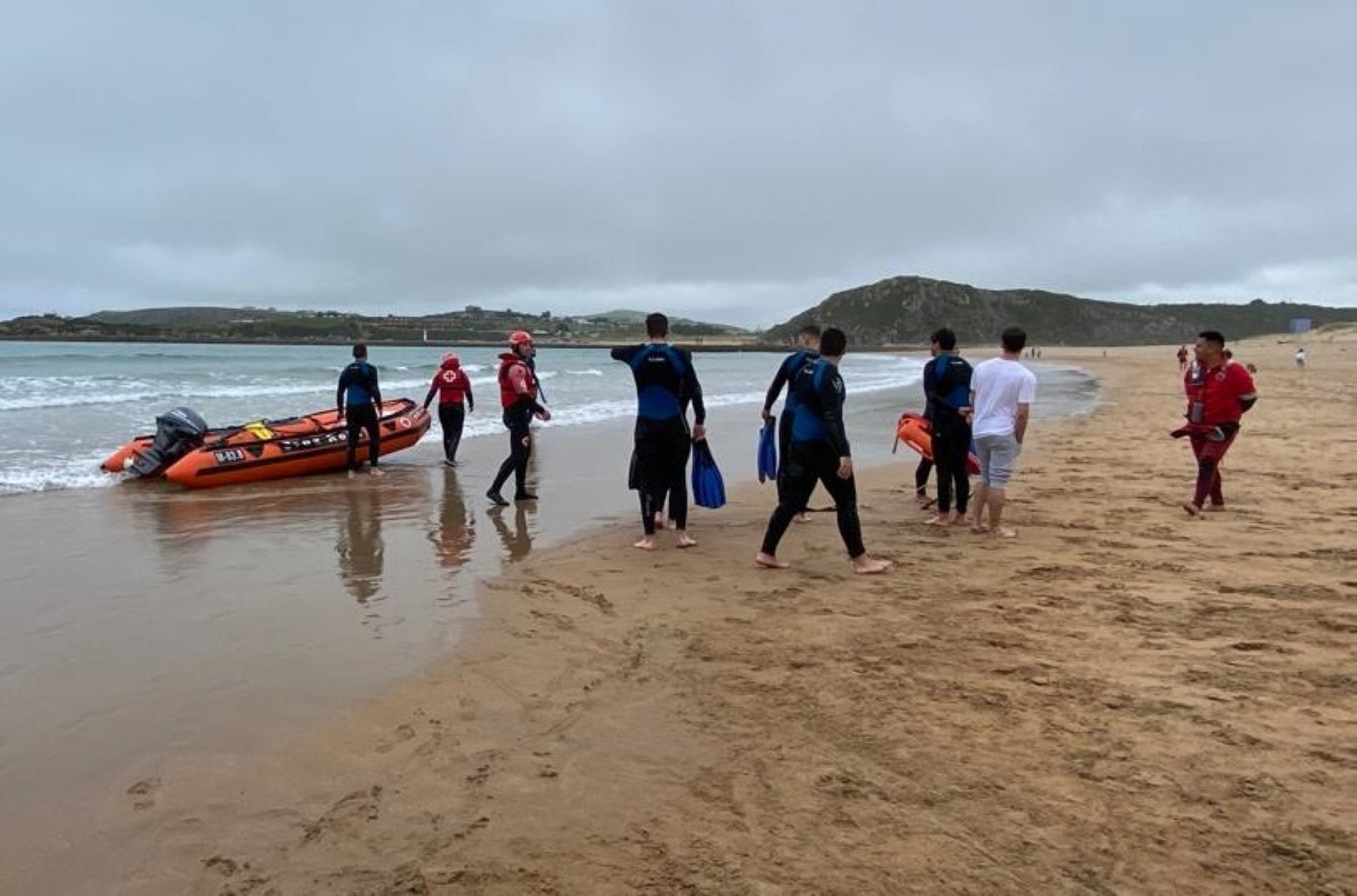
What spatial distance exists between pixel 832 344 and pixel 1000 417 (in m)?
1.87

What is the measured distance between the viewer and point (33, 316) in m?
116

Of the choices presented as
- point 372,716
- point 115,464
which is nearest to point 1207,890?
point 372,716

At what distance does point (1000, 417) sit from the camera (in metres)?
7.14

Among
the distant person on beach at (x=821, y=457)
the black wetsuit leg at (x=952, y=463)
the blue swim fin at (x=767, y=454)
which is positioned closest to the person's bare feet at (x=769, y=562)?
the distant person on beach at (x=821, y=457)

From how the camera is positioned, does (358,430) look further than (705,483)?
Yes

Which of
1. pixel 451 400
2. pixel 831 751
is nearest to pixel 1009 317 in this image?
pixel 451 400

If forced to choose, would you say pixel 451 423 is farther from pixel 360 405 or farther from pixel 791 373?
pixel 791 373

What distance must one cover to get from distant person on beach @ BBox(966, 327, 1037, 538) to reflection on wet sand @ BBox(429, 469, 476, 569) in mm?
4222

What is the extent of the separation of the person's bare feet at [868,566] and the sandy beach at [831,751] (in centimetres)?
13

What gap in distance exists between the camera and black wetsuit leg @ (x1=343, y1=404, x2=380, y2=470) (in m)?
11.4

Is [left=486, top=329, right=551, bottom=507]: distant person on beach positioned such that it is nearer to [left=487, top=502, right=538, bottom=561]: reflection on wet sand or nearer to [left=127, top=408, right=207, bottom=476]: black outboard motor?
[left=487, top=502, right=538, bottom=561]: reflection on wet sand

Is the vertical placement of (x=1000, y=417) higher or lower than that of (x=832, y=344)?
lower

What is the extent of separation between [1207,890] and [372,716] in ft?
10.4

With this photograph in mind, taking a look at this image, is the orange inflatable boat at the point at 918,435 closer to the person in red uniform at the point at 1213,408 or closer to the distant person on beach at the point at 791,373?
the person in red uniform at the point at 1213,408
